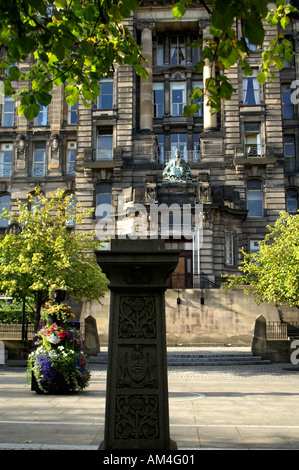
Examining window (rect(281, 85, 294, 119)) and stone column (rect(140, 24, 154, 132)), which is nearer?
stone column (rect(140, 24, 154, 132))

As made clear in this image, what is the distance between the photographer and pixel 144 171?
37.4 meters

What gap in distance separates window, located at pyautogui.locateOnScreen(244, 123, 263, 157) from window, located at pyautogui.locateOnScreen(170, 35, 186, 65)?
8662mm

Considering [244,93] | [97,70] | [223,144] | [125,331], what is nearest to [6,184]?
[223,144]

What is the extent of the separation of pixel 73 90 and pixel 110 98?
107 ft

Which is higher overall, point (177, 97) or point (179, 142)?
point (177, 97)

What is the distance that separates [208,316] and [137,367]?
20922 millimetres

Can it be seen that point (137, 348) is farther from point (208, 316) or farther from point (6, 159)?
point (6, 159)

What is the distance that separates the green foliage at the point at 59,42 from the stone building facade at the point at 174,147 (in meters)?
22.7

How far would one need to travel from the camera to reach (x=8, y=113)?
4256 centimetres

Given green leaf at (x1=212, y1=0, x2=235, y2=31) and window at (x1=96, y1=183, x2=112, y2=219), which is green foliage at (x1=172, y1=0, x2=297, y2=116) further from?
window at (x1=96, y1=183, x2=112, y2=219)

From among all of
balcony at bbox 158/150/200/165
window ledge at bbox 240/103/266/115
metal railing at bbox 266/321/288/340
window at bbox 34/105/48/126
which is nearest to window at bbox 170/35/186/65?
window ledge at bbox 240/103/266/115

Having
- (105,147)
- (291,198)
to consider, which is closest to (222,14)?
(105,147)

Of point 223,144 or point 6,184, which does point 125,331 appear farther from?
point 6,184

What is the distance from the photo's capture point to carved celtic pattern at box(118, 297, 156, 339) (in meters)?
5.44
